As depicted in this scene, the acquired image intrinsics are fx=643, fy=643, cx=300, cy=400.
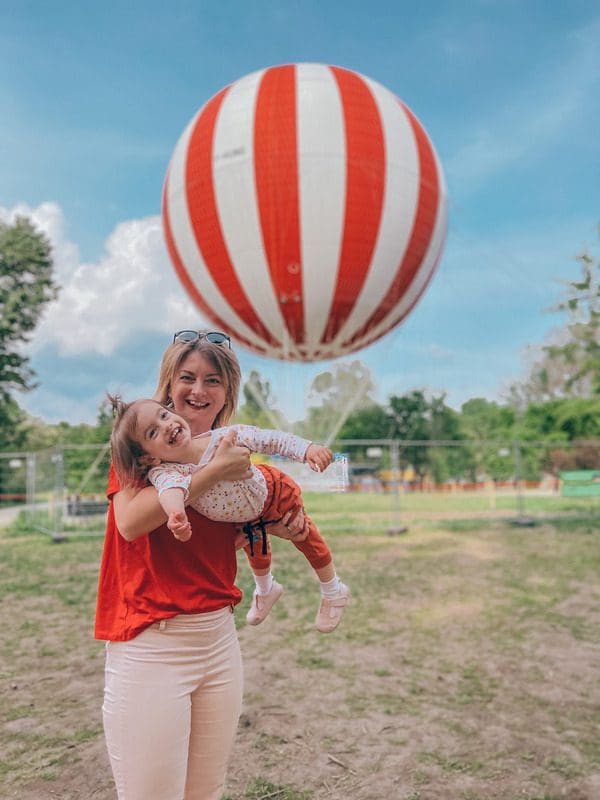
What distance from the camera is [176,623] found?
1697 millimetres

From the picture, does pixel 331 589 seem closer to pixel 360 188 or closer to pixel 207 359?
pixel 207 359

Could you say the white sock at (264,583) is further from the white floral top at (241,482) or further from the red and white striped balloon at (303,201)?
the red and white striped balloon at (303,201)

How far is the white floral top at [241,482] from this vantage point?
1.69 m

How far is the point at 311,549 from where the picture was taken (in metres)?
2.05

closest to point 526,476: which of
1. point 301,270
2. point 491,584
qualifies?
point 491,584

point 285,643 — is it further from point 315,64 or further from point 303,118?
point 315,64

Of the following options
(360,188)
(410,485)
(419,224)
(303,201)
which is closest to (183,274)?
(303,201)

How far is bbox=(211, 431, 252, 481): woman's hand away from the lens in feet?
5.26

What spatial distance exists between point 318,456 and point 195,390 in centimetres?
40

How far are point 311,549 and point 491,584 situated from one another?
20.1 ft

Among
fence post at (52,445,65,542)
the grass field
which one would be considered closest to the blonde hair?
the grass field

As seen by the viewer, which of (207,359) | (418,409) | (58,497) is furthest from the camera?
(418,409)

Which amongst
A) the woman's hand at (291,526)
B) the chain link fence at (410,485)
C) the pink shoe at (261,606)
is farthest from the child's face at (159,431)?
the chain link fence at (410,485)

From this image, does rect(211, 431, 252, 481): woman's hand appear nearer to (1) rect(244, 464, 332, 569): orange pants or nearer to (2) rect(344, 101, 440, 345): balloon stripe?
(1) rect(244, 464, 332, 569): orange pants
